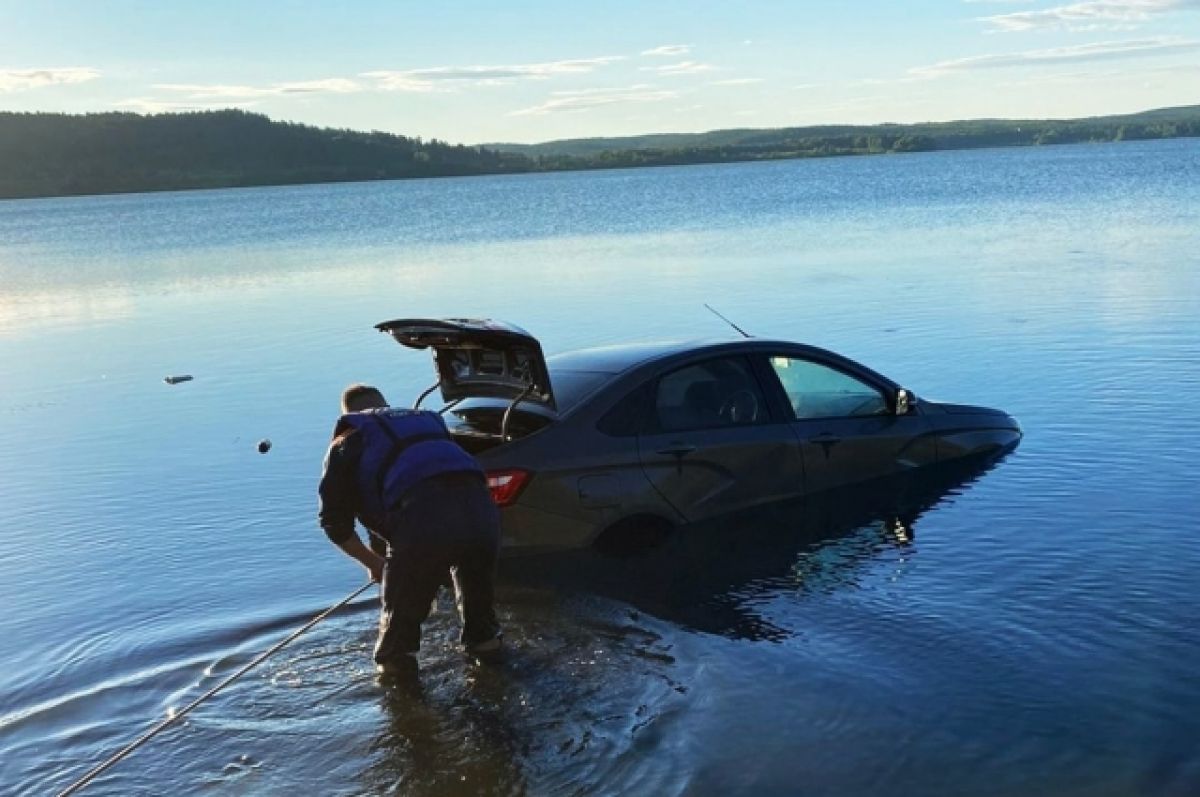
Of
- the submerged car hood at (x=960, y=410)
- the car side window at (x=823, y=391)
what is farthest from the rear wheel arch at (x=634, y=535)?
the submerged car hood at (x=960, y=410)

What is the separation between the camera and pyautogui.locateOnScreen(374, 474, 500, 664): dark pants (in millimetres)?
6211

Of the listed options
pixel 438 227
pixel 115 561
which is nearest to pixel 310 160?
pixel 438 227

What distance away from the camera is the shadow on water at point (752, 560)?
766cm

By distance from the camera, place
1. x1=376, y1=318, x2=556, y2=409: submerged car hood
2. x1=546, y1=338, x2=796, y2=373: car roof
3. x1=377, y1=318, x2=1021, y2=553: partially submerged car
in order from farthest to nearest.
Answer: x1=546, y1=338, x2=796, y2=373: car roof, x1=377, y1=318, x2=1021, y2=553: partially submerged car, x1=376, y1=318, x2=556, y2=409: submerged car hood

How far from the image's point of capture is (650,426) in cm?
833

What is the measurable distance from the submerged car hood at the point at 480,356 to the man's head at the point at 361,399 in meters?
0.90

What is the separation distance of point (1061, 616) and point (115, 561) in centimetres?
648

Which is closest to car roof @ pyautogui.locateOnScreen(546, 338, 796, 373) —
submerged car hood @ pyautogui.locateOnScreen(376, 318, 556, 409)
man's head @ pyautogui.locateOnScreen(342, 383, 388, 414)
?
submerged car hood @ pyautogui.locateOnScreen(376, 318, 556, 409)

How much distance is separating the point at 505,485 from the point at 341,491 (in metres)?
1.53

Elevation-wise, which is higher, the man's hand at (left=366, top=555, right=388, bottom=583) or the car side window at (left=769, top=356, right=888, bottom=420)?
the car side window at (left=769, top=356, right=888, bottom=420)

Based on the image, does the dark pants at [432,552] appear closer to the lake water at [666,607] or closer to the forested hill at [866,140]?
the lake water at [666,607]

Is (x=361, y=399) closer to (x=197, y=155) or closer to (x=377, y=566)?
(x=377, y=566)

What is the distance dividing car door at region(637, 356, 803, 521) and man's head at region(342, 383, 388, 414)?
6.88 feet

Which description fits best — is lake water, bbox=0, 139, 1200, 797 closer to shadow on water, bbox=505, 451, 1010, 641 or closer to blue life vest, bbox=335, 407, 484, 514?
shadow on water, bbox=505, 451, 1010, 641
